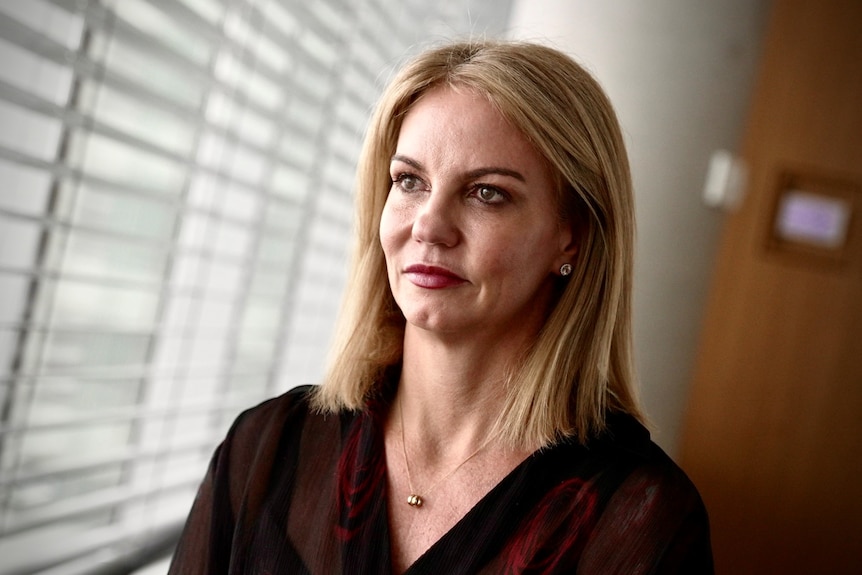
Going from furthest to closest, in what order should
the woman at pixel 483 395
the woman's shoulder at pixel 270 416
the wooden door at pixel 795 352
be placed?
1. the wooden door at pixel 795 352
2. the woman's shoulder at pixel 270 416
3. the woman at pixel 483 395

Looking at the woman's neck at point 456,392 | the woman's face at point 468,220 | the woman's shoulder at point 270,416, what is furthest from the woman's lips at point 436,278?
the woman's shoulder at point 270,416

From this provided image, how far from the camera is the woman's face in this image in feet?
4.30

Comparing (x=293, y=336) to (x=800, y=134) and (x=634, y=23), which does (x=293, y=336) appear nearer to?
(x=634, y=23)

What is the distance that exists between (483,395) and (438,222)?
1.09 ft

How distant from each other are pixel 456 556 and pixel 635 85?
124 centimetres

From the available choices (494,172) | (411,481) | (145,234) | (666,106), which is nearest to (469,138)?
(494,172)

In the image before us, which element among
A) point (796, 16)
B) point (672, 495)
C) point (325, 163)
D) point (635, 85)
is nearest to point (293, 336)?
point (325, 163)

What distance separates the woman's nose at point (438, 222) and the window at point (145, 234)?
54 centimetres

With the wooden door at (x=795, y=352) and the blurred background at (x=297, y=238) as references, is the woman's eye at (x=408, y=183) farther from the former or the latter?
the wooden door at (x=795, y=352)

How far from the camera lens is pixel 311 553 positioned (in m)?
1.35

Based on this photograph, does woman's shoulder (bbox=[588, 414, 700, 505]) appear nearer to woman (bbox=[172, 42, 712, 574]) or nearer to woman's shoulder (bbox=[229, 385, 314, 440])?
woman (bbox=[172, 42, 712, 574])

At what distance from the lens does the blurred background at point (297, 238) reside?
136cm

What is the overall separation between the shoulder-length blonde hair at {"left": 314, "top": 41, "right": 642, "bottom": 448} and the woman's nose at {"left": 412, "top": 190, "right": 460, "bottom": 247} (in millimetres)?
180

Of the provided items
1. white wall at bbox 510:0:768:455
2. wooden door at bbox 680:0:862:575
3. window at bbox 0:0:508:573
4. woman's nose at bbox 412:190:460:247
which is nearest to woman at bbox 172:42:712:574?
woman's nose at bbox 412:190:460:247
